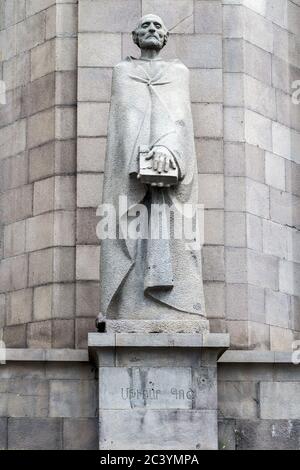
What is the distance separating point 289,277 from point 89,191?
2890 mm

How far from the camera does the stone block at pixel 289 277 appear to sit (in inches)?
792

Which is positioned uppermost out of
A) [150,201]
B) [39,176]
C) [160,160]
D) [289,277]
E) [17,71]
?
[17,71]

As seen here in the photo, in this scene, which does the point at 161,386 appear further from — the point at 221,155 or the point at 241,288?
the point at 221,155

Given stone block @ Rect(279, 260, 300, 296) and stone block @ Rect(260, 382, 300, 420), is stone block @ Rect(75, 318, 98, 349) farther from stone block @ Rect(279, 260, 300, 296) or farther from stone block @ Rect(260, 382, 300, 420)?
stone block @ Rect(279, 260, 300, 296)

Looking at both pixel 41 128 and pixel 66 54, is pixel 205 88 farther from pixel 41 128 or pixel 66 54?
pixel 41 128

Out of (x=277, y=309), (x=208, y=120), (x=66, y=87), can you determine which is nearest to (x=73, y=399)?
(x=277, y=309)

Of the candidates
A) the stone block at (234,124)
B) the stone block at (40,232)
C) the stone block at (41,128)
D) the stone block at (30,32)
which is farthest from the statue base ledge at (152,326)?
the stone block at (30,32)

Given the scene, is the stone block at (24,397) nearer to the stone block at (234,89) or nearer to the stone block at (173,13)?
the stone block at (234,89)

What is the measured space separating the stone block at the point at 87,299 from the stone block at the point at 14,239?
3.77 ft

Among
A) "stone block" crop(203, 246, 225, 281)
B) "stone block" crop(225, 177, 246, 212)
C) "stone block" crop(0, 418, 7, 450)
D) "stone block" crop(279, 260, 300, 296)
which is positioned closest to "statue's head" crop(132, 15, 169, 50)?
"stone block" crop(225, 177, 246, 212)

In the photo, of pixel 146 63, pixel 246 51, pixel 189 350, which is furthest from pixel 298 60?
pixel 189 350

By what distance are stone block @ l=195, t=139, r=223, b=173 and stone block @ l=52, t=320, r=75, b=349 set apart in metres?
2.65

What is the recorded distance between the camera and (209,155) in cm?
2003

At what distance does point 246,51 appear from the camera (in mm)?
20547
